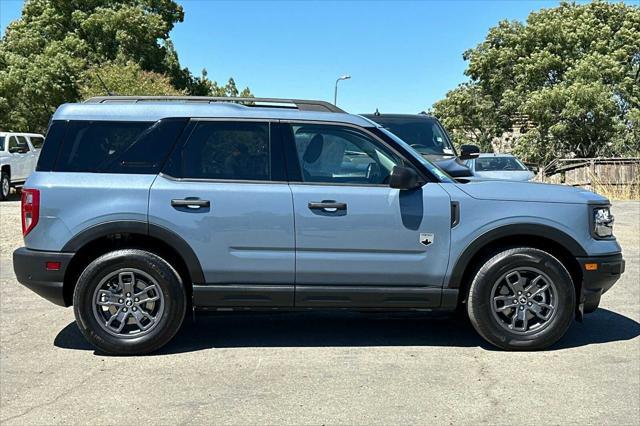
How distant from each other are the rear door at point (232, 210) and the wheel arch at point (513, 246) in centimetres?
136

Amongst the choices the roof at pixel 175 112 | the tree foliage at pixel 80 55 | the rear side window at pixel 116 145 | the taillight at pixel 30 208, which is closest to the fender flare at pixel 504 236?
the roof at pixel 175 112

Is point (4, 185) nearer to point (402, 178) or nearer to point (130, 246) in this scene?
point (130, 246)

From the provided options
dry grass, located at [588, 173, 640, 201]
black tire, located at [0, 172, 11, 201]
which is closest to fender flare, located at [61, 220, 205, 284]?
black tire, located at [0, 172, 11, 201]

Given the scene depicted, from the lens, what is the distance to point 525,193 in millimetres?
4930

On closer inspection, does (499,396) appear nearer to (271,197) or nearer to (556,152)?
(271,197)

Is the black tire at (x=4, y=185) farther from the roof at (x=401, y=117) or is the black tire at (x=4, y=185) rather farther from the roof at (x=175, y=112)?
the roof at (x=175, y=112)

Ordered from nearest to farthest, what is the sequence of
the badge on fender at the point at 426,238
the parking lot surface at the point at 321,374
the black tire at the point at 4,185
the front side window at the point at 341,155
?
the parking lot surface at the point at 321,374 → the badge on fender at the point at 426,238 → the front side window at the point at 341,155 → the black tire at the point at 4,185

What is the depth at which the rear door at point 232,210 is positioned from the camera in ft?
15.6

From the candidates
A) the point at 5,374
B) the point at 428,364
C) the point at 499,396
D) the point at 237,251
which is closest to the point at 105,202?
the point at 237,251

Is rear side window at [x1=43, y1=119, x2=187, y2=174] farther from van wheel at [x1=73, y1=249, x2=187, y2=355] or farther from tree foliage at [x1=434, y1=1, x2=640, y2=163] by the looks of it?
tree foliage at [x1=434, y1=1, x2=640, y2=163]

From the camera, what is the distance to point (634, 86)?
100.0 feet

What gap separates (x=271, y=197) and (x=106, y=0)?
35171mm

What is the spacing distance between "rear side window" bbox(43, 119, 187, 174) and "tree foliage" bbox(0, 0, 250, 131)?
68.2 ft

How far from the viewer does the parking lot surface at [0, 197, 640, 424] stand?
381 centimetres
